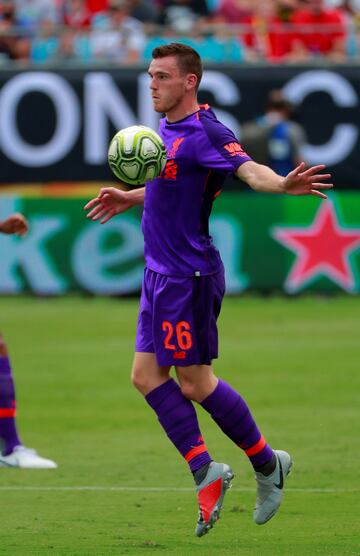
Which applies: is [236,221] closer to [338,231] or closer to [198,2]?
[338,231]

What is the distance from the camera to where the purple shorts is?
7.22 m

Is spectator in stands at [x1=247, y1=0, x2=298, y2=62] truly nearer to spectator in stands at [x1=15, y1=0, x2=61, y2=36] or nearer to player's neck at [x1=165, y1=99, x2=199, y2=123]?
spectator in stands at [x1=15, y1=0, x2=61, y2=36]

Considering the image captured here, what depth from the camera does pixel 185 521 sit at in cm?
770

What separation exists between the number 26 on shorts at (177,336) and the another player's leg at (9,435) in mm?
2321

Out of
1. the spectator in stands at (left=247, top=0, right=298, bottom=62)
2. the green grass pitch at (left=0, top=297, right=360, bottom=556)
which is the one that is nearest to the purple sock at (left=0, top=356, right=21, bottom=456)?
the green grass pitch at (left=0, top=297, right=360, bottom=556)

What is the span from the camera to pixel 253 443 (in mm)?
7387

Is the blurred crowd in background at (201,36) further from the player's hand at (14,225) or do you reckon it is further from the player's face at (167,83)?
the player's face at (167,83)

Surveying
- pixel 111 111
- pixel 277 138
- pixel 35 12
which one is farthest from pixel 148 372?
pixel 35 12

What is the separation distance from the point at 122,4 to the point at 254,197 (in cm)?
456

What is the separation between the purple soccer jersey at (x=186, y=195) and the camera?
7.23 m

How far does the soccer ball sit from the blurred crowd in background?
12.9 metres

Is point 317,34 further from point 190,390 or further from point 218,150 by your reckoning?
point 190,390

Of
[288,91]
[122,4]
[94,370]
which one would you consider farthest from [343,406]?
[122,4]

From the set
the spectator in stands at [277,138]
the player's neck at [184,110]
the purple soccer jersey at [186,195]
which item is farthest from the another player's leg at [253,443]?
the spectator in stands at [277,138]
